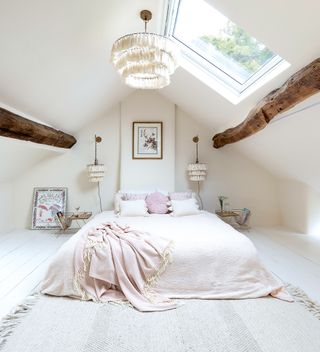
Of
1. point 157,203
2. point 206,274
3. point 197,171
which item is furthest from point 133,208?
point 206,274

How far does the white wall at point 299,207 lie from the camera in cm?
389

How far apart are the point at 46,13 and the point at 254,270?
268 centimetres

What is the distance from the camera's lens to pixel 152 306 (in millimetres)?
2000

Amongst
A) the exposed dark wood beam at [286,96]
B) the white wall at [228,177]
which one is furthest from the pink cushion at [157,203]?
the exposed dark wood beam at [286,96]

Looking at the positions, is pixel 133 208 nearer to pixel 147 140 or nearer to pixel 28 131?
pixel 147 140

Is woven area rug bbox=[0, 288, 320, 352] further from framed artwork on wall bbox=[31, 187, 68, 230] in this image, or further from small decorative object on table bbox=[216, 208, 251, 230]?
framed artwork on wall bbox=[31, 187, 68, 230]

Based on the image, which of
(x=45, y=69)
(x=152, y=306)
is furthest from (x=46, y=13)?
(x=152, y=306)

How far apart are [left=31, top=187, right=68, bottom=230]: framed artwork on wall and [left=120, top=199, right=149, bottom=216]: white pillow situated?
1420 mm

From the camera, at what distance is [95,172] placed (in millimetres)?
4207

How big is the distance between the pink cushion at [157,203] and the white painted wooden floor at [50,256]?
4.71 ft

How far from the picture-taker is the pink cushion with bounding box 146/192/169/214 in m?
3.78

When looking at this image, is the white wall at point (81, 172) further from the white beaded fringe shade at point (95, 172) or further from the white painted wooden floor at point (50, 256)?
the white painted wooden floor at point (50, 256)

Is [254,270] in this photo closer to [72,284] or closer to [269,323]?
[269,323]

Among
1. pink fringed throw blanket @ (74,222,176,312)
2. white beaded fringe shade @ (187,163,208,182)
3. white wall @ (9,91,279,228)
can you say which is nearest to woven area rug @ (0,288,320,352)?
pink fringed throw blanket @ (74,222,176,312)
